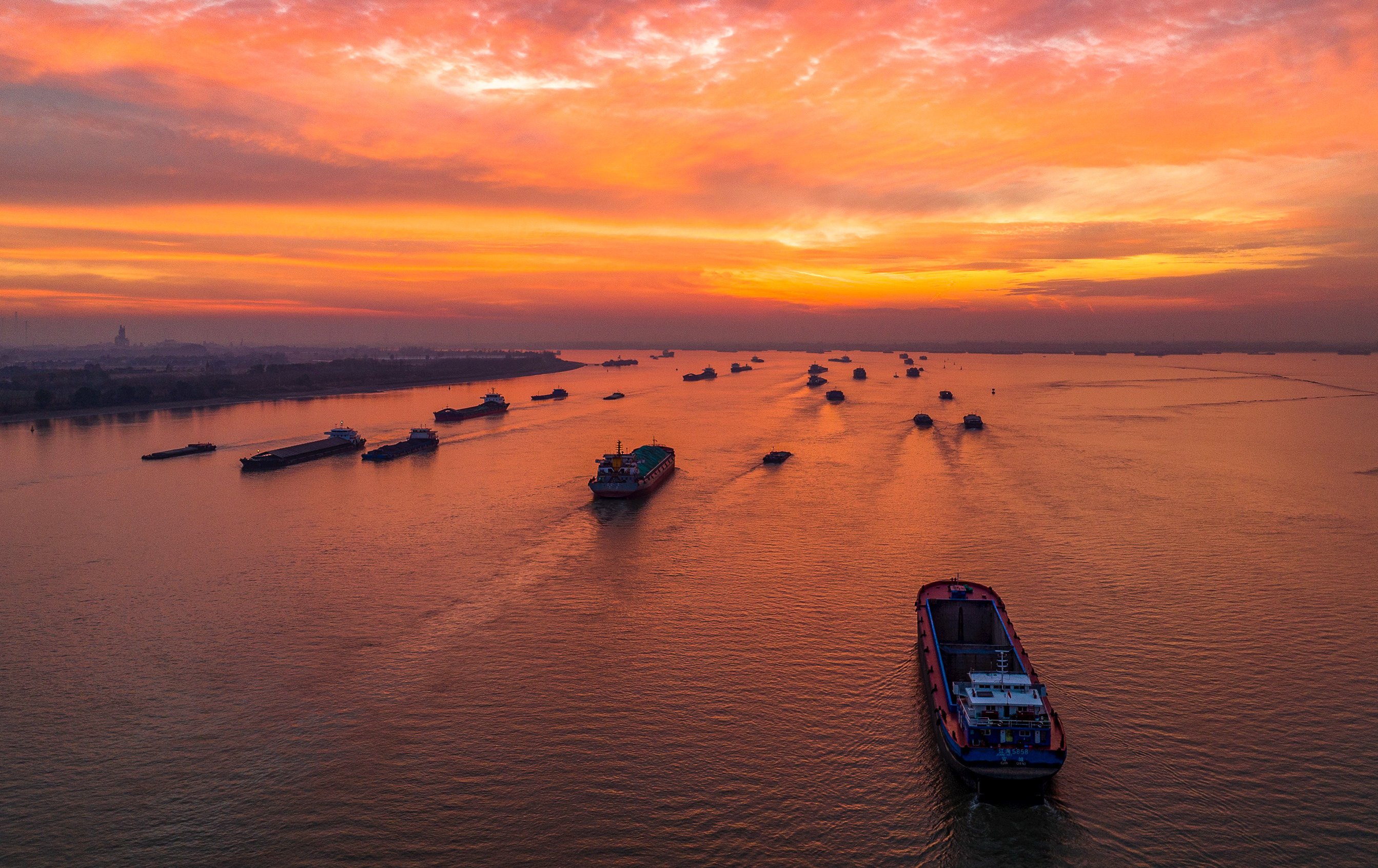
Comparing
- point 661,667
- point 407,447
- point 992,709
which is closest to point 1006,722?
point 992,709

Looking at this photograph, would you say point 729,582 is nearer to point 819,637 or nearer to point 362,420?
point 819,637

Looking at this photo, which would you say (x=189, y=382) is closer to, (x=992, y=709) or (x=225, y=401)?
(x=225, y=401)

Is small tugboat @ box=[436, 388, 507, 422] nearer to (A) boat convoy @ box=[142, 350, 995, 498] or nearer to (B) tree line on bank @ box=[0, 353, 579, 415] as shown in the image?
(A) boat convoy @ box=[142, 350, 995, 498]

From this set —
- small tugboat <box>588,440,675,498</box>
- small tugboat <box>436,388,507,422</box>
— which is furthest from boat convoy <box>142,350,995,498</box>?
small tugboat <box>436,388,507,422</box>

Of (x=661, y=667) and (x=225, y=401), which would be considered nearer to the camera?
(x=661, y=667)

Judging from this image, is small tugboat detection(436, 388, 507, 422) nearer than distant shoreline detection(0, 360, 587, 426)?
No

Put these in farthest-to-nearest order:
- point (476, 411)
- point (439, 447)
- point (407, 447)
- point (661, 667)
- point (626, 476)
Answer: point (476, 411) < point (439, 447) < point (407, 447) < point (626, 476) < point (661, 667)
